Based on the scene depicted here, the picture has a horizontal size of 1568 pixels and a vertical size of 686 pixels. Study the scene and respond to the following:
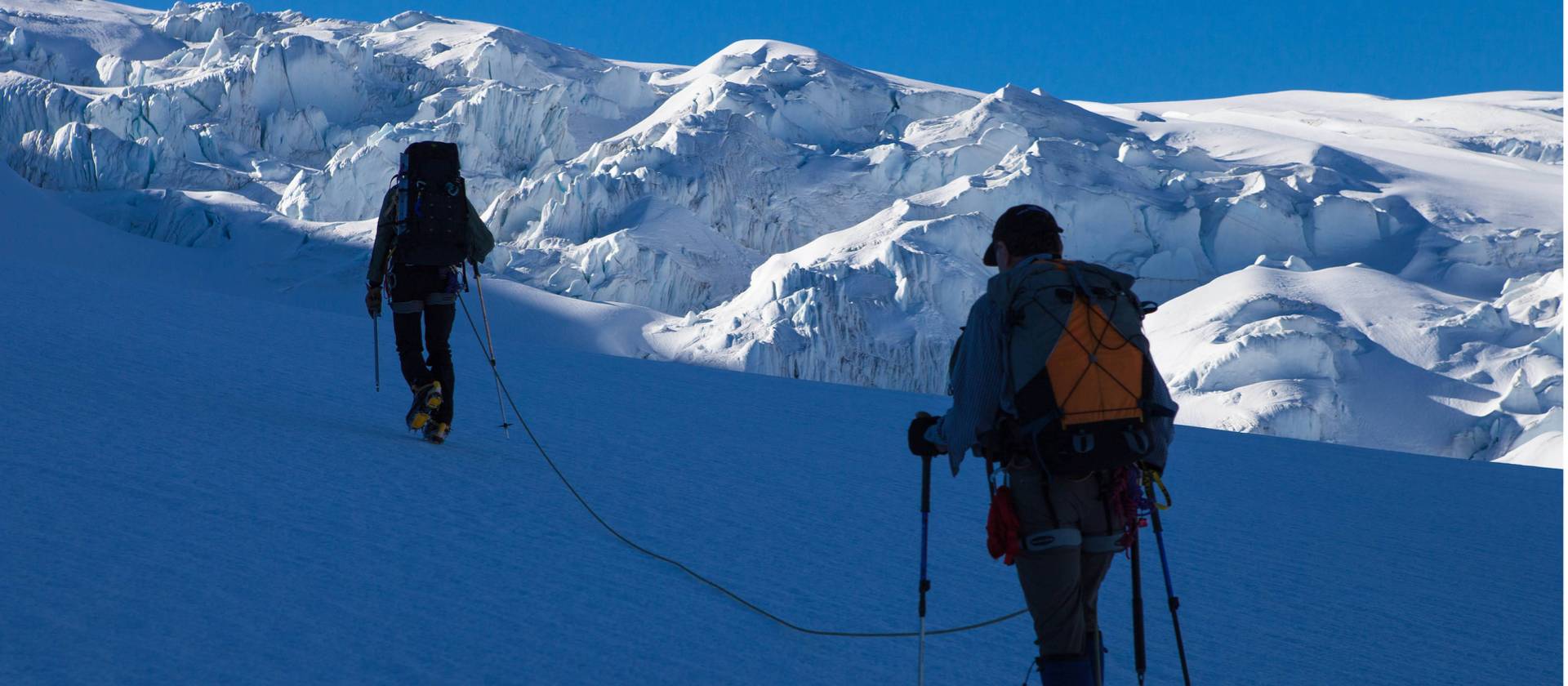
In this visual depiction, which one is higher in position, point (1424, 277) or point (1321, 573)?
point (1424, 277)

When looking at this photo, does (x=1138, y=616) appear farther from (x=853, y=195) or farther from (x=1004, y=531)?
(x=853, y=195)

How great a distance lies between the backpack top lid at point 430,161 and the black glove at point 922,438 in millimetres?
2803

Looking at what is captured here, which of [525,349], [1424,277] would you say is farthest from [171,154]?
[1424,277]

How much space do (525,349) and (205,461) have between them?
5.38 metres

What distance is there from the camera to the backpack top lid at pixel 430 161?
15.3ft

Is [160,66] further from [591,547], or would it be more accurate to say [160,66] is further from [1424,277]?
[591,547]

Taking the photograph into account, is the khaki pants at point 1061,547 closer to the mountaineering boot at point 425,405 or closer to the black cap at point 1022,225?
the black cap at point 1022,225

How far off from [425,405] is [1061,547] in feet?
10.3

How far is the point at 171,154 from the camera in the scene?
3481cm

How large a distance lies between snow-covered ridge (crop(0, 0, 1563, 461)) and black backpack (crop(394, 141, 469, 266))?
17.8 m

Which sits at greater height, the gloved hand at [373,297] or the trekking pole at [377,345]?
the gloved hand at [373,297]

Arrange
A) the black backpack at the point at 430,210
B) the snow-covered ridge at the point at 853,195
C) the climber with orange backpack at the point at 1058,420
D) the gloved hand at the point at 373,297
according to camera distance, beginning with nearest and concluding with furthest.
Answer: the climber with orange backpack at the point at 1058,420 < the black backpack at the point at 430,210 < the gloved hand at the point at 373,297 < the snow-covered ridge at the point at 853,195

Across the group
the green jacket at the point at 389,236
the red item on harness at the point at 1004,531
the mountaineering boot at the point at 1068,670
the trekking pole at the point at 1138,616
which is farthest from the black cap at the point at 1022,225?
the green jacket at the point at 389,236

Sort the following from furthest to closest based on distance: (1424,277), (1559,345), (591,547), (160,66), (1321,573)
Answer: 1. (160,66)
2. (1424,277)
3. (1559,345)
4. (1321,573)
5. (591,547)
